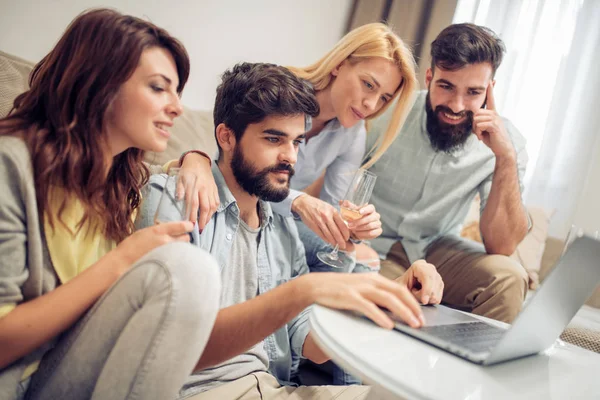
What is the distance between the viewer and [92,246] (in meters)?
0.88

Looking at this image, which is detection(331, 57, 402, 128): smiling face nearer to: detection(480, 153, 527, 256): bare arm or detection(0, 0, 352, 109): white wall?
detection(480, 153, 527, 256): bare arm

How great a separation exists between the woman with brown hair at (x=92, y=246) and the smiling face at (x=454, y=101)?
1374 millimetres

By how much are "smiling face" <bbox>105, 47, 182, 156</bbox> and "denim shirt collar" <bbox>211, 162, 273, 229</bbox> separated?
0.30 m

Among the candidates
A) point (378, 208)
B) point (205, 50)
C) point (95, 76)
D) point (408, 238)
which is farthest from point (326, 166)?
Result: point (95, 76)

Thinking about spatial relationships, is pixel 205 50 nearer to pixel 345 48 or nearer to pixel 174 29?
pixel 174 29

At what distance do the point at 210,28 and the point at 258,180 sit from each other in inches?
54.1

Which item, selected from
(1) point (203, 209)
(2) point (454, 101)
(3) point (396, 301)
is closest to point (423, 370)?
(3) point (396, 301)

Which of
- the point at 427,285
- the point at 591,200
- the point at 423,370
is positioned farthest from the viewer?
the point at 591,200

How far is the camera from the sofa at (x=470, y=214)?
57.3 inches

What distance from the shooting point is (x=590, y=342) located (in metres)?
1.70

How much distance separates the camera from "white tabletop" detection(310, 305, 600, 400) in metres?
0.65

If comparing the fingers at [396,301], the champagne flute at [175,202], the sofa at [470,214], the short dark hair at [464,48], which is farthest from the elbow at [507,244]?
the champagne flute at [175,202]

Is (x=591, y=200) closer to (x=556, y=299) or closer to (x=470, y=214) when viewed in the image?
(x=470, y=214)

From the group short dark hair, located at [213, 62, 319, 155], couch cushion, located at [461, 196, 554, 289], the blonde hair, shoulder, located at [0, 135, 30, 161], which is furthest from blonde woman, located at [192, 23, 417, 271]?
couch cushion, located at [461, 196, 554, 289]
